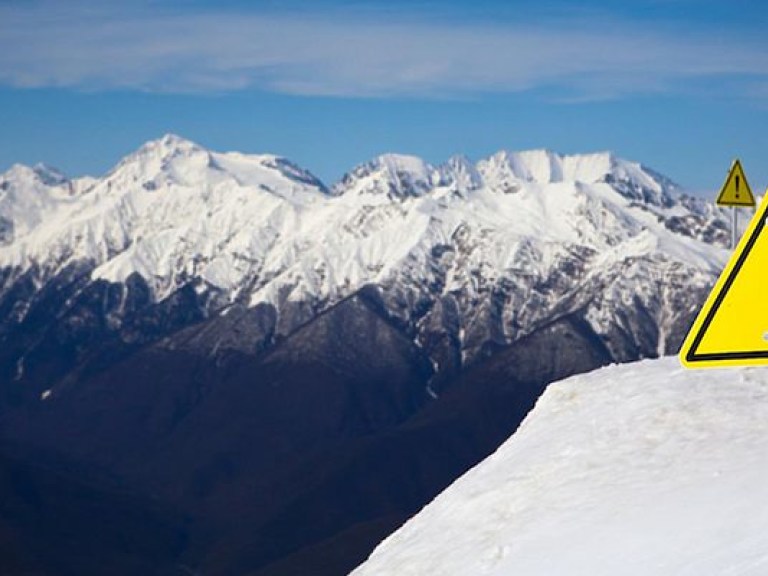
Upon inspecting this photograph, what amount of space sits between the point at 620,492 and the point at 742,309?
46.3ft

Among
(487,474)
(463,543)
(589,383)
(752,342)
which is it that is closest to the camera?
(752,342)

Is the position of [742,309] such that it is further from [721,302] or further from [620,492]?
[620,492]

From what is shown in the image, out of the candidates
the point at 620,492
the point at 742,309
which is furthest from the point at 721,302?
the point at 620,492

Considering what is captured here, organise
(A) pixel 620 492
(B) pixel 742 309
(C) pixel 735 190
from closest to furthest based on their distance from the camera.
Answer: (B) pixel 742 309, (C) pixel 735 190, (A) pixel 620 492

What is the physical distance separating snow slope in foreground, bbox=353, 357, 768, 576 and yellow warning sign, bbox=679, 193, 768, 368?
23.4ft

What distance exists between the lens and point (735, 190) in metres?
30.4

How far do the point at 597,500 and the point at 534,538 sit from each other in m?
1.72

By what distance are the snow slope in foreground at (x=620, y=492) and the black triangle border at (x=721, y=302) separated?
23.0 feet

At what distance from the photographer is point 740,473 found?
30.5m

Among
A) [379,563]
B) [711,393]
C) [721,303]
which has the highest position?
[721,303]

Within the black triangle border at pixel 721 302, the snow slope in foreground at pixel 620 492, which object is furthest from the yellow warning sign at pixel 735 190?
the black triangle border at pixel 721 302

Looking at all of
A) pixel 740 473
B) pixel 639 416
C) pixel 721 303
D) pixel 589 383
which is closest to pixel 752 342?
pixel 721 303

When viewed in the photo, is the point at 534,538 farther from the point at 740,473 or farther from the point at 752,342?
the point at 752,342

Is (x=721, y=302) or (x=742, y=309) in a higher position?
(x=721, y=302)
